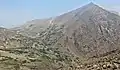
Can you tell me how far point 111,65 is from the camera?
5006cm

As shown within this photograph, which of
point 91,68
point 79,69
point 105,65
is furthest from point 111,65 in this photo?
point 79,69

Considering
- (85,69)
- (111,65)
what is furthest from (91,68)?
(111,65)

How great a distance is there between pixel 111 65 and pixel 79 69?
8.26 meters

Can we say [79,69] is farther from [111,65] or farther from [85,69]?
[111,65]

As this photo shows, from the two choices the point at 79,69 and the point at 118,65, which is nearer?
the point at 118,65

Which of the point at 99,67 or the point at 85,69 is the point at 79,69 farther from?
the point at 99,67

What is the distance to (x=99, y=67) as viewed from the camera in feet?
167

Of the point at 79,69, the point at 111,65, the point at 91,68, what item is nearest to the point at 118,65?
the point at 111,65

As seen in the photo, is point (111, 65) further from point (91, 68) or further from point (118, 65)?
point (91, 68)

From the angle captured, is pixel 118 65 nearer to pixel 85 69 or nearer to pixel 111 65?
pixel 111 65

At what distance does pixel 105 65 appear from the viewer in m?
50.8

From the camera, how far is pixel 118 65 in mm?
50094

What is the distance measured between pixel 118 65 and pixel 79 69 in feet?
30.2

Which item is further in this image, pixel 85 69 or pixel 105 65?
pixel 85 69
